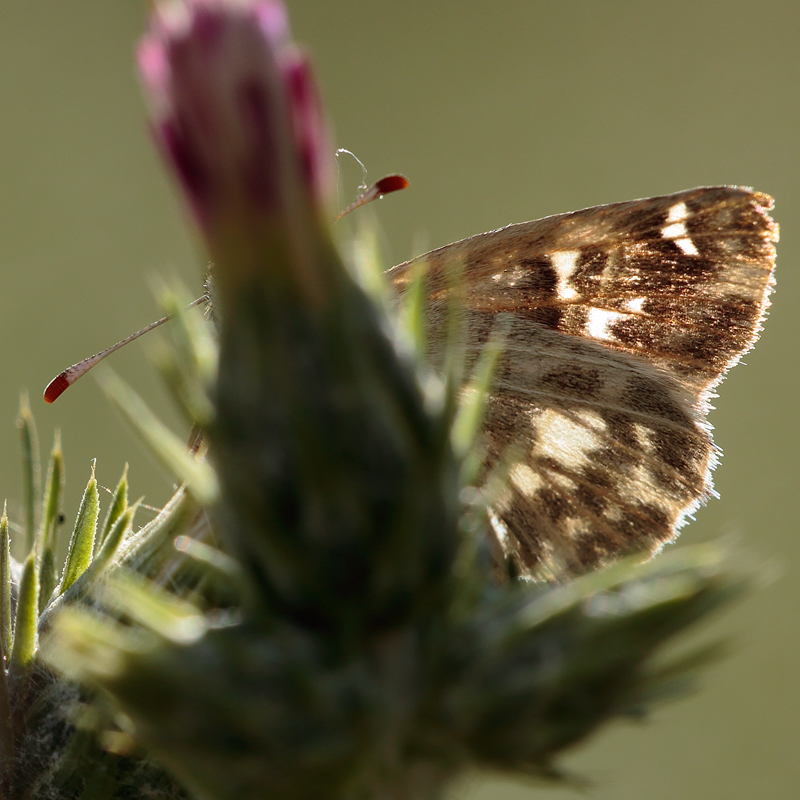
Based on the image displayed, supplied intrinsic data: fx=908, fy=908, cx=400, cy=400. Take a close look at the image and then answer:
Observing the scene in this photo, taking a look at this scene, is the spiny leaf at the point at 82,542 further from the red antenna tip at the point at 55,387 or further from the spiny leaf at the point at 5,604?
the red antenna tip at the point at 55,387

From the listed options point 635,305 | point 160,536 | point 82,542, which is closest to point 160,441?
point 160,536

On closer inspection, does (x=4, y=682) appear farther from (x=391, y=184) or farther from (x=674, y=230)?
(x=674, y=230)

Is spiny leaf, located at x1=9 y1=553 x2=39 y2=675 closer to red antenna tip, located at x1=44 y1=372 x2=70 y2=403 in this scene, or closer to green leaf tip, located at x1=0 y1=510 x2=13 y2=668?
green leaf tip, located at x1=0 y1=510 x2=13 y2=668

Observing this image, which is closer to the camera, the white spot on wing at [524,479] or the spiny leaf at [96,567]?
the spiny leaf at [96,567]

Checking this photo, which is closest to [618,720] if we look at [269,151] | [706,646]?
[706,646]

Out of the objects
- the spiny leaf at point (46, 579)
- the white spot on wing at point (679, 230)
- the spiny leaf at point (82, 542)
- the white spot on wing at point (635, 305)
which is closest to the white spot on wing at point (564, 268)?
the white spot on wing at point (635, 305)

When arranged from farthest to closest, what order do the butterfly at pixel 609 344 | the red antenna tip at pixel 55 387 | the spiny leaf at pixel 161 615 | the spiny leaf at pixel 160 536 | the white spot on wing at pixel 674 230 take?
the white spot on wing at pixel 674 230
the butterfly at pixel 609 344
the red antenna tip at pixel 55 387
the spiny leaf at pixel 160 536
the spiny leaf at pixel 161 615

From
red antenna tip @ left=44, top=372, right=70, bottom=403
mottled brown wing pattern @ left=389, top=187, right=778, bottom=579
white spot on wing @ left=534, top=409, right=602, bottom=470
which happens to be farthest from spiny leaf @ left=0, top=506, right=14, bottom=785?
white spot on wing @ left=534, top=409, right=602, bottom=470

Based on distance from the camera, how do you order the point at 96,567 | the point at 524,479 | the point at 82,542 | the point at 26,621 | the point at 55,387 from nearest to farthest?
the point at 26,621
the point at 96,567
the point at 82,542
the point at 55,387
the point at 524,479
